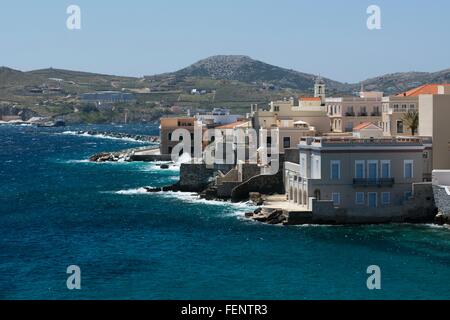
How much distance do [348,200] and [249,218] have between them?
5.30 m

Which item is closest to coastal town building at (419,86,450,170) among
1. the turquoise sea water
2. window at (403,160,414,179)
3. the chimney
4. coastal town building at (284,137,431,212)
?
coastal town building at (284,137,431,212)

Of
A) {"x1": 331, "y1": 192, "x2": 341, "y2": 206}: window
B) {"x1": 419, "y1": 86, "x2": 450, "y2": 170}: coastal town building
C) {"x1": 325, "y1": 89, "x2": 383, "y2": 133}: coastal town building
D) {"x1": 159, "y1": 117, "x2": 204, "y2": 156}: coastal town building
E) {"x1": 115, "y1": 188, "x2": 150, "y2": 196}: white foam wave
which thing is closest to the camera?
{"x1": 331, "y1": 192, "x2": 341, "y2": 206}: window

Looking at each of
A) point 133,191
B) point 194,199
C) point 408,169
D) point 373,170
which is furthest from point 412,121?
point 133,191

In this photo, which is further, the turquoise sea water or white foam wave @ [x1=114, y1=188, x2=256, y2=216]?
white foam wave @ [x1=114, y1=188, x2=256, y2=216]

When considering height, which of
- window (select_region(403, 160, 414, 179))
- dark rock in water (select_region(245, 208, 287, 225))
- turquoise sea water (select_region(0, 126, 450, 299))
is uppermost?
window (select_region(403, 160, 414, 179))

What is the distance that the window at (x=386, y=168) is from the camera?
157ft

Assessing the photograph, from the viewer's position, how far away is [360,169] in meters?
47.7

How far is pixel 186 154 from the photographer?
3701 inches

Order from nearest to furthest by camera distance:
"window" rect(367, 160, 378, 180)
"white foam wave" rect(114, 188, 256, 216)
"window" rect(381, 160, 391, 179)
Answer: "window" rect(367, 160, 378, 180), "window" rect(381, 160, 391, 179), "white foam wave" rect(114, 188, 256, 216)

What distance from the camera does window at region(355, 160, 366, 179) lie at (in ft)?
156

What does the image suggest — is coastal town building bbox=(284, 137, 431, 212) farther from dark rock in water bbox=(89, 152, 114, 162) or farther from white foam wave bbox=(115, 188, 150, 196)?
dark rock in water bbox=(89, 152, 114, 162)

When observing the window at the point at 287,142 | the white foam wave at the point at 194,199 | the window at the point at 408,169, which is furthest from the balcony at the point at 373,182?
the window at the point at 287,142
